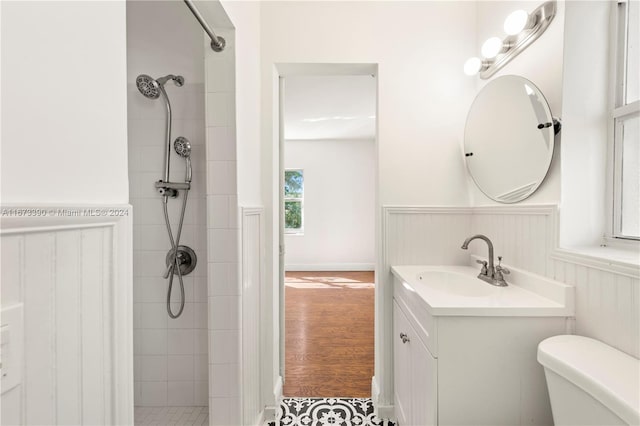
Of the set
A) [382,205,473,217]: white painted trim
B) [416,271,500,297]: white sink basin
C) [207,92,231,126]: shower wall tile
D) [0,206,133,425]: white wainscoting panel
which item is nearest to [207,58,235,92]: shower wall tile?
[207,92,231,126]: shower wall tile

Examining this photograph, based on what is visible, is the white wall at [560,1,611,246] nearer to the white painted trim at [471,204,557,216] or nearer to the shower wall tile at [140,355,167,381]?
the white painted trim at [471,204,557,216]

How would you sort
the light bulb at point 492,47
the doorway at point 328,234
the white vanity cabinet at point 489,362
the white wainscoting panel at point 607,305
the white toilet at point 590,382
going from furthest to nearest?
the doorway at point 328,234
the light bulb at point 492,47
the white vanity cabinet at point 489,362
the white wainscoting panel at point 607,305
the white toilet at point 590,382

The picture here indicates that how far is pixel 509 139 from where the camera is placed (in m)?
1.47

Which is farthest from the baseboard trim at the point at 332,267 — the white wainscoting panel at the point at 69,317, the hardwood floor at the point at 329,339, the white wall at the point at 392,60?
the white wainscoting panel at the point at 69,317

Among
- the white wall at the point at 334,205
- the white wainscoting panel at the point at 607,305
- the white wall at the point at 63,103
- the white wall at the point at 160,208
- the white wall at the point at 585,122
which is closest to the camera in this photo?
the white wall at the point at 63,103

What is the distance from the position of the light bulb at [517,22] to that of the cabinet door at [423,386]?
1.48 m

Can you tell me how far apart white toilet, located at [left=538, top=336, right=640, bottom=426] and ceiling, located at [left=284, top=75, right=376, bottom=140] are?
2668mm

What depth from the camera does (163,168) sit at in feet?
5.74

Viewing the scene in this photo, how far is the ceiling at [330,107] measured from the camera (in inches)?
118

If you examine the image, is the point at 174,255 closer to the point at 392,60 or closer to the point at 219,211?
the point at 219,211

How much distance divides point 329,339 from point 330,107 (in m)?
2.80

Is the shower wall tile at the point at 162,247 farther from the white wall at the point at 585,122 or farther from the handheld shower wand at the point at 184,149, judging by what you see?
the white wall at the point at 585,122

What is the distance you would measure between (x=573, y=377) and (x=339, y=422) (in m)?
1.36

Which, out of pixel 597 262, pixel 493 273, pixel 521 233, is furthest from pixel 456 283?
pixel 597 262
